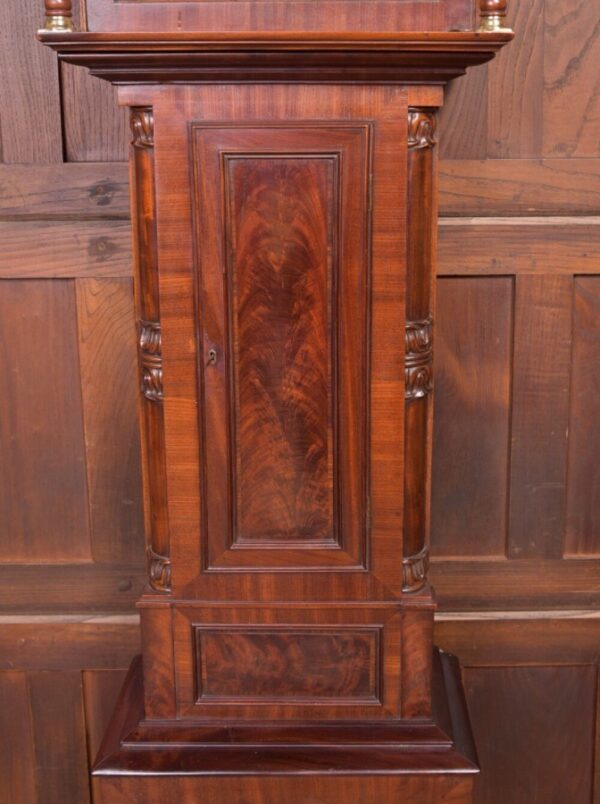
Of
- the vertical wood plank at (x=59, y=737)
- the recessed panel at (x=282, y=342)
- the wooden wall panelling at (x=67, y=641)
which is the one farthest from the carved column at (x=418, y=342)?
the vertical wood plank at (x=59, y=737)

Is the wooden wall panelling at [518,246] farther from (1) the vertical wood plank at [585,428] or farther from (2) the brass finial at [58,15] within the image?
(2) the brass finial at [58,15]

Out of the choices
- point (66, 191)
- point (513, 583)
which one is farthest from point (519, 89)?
point (513, 583)

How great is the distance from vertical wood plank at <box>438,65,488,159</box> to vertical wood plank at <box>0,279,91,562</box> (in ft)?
2.63

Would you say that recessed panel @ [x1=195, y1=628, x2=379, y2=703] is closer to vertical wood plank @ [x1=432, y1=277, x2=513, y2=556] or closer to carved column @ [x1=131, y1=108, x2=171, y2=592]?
carved column @ [x1=131, y1=108, x2=171, y2=592]

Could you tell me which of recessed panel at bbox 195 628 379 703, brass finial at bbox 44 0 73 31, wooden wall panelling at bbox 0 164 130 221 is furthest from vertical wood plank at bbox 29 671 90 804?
brass finial at bbox 44 0 73 31

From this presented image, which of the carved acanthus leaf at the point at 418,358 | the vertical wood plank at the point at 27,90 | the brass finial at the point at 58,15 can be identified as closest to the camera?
the brass finial at the point at 58,15

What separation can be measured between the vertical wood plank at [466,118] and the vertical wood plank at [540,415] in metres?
0.28

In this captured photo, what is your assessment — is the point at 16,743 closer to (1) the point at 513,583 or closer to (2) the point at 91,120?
(1) the point at 513,583

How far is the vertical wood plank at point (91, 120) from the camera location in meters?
1.88

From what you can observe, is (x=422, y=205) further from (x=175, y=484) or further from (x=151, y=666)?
(x=151, y=666)

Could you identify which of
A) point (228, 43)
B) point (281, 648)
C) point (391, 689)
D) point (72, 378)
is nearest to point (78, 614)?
point (72, 378)

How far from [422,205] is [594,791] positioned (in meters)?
1.42

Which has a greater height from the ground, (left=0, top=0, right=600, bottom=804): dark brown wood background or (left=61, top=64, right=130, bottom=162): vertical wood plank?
(left=61, top=64, right=130, bottom=162): vertical wood plank

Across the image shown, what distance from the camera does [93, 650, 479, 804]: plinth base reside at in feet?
5.10
